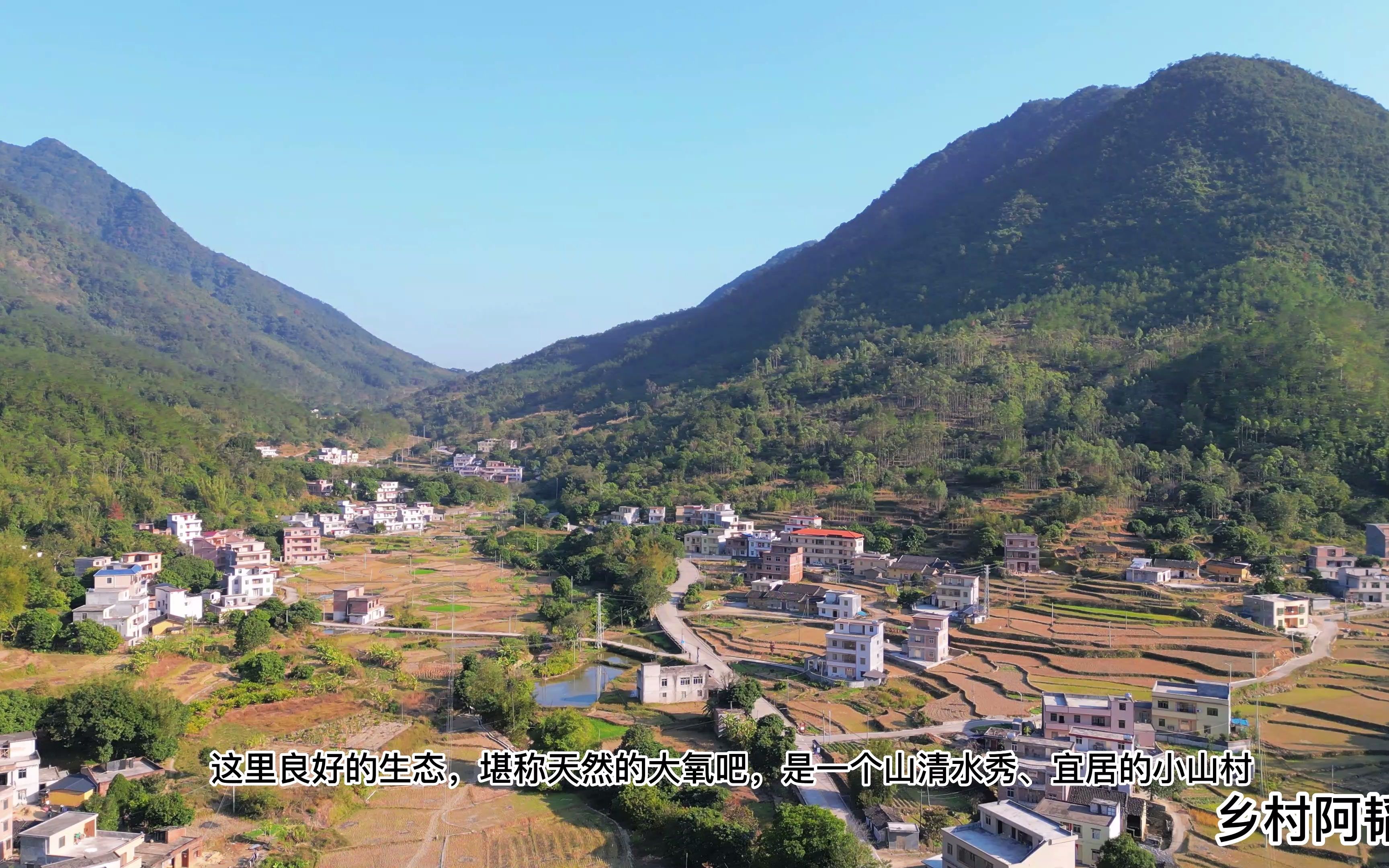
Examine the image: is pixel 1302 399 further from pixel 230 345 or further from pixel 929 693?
pixel 230 345

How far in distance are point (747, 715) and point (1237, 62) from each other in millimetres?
85033

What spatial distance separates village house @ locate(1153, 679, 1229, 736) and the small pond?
12.4 m

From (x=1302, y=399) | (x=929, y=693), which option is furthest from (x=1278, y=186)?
(x=929, y=693)

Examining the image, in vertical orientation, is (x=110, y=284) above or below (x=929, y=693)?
above

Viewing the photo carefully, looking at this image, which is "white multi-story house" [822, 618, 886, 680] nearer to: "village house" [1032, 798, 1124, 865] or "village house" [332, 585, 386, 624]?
"village house" [1032, 798, 1124, 865]

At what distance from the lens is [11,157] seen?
181m

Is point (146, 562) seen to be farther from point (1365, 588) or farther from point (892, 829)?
point (1365, 588)

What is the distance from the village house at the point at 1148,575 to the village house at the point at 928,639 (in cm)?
820

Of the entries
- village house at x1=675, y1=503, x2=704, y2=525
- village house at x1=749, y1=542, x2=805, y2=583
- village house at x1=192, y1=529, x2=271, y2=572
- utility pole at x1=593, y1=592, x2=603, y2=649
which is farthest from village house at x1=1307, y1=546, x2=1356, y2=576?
village house at x1=192, y1=529, x2=271, y2=572

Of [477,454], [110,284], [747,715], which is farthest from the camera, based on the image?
[110,284]

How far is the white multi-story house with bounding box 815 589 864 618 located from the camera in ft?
93.8

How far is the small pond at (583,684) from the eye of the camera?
902 inches

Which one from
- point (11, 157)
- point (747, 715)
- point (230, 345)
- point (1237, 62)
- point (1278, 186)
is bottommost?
point (747, 715)

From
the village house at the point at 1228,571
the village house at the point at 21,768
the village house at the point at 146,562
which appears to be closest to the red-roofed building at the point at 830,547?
the village house at the point at 1228,571
